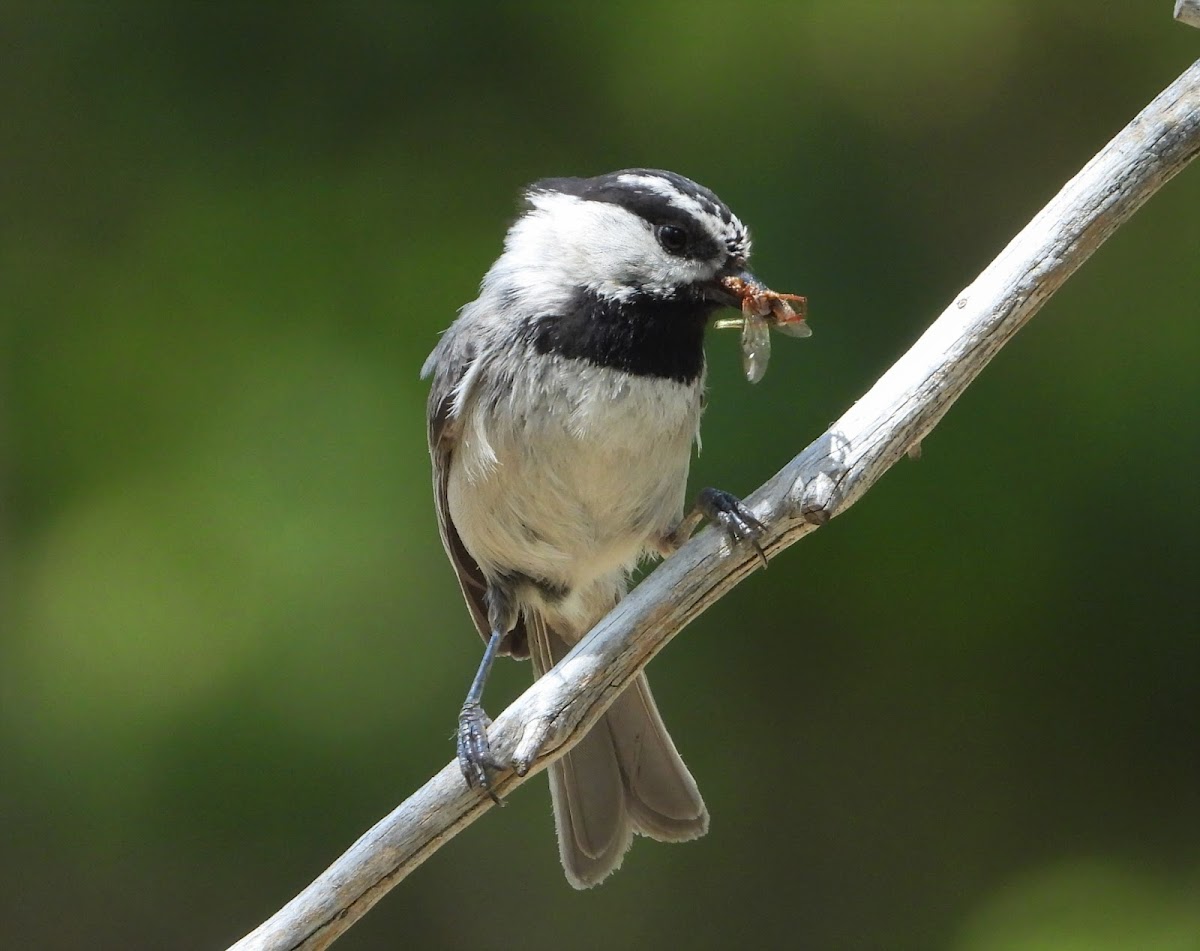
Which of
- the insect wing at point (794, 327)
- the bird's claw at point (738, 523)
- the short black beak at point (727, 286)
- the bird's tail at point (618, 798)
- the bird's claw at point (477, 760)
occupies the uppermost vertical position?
the short black beak at point (727, 286)

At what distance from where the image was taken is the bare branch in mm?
1988

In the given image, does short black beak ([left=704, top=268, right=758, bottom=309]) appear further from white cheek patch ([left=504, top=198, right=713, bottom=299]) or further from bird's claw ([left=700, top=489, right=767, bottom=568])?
bird's claw ([left=700, top=489, right=767, bottom=568])

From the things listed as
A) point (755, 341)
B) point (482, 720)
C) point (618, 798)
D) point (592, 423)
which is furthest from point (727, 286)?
point (618, 798)

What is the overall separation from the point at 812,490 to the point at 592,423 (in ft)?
1.64

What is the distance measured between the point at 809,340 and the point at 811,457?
1.28m

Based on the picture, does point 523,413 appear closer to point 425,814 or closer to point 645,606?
point 645,606

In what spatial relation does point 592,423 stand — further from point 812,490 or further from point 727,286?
point 812,490

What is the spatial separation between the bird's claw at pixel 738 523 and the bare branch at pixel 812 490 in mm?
16

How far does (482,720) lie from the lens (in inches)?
96.9

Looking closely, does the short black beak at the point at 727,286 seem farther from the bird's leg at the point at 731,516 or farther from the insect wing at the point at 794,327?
the bird's leg at the point at 731,516

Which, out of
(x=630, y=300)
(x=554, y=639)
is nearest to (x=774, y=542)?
(x=630, y=300)

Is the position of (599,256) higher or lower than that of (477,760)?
higher

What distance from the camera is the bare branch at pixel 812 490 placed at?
1988 mm

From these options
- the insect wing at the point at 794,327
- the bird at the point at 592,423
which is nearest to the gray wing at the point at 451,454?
the bird at the point at 592,423
